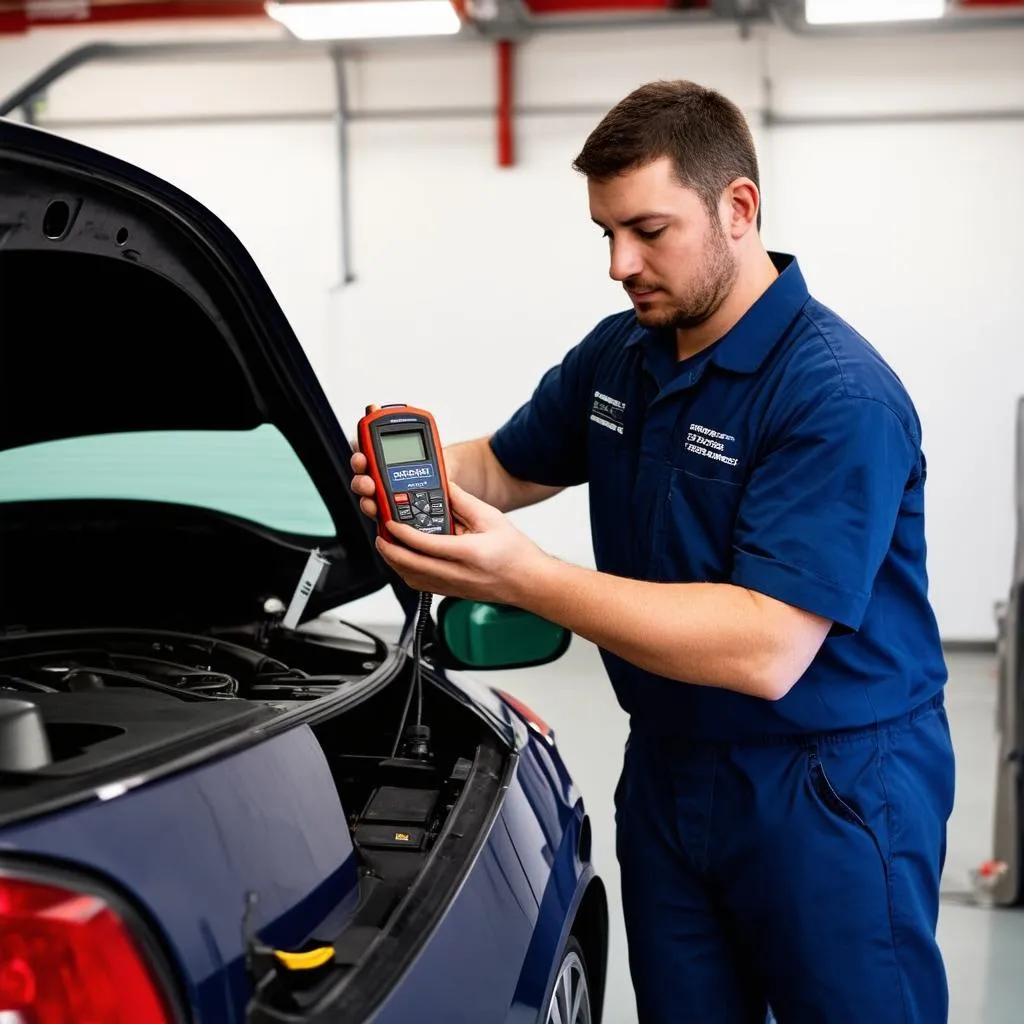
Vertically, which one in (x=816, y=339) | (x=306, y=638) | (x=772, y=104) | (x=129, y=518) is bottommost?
(x=306, y=638)

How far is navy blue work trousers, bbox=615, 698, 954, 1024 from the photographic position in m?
1.57

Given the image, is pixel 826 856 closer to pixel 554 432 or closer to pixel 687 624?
pixel 687 624

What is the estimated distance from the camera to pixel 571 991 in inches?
68.2

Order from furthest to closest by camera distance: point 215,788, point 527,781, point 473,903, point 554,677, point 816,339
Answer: point 554,677
point 527,781
point 816,339
point 473,903
point 215,788

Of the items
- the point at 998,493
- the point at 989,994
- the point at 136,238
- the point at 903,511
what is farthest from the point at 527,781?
the point at 998,493

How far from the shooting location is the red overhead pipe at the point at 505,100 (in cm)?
680

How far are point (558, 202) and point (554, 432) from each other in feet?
16.9

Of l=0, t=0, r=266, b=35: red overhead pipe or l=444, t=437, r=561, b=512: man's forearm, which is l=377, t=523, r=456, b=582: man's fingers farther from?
l=0, t=0, r=266, b=35: red overhead pipe

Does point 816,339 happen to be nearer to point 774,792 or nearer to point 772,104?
point 774,792

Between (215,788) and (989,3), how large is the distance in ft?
20.9

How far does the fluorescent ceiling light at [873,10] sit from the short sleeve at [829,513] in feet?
15.8

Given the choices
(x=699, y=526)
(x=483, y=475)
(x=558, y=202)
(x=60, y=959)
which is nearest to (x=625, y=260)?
(x=699, y=526)

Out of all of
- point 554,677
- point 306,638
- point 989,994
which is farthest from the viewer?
point 554,677

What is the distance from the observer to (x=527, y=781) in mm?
1694
